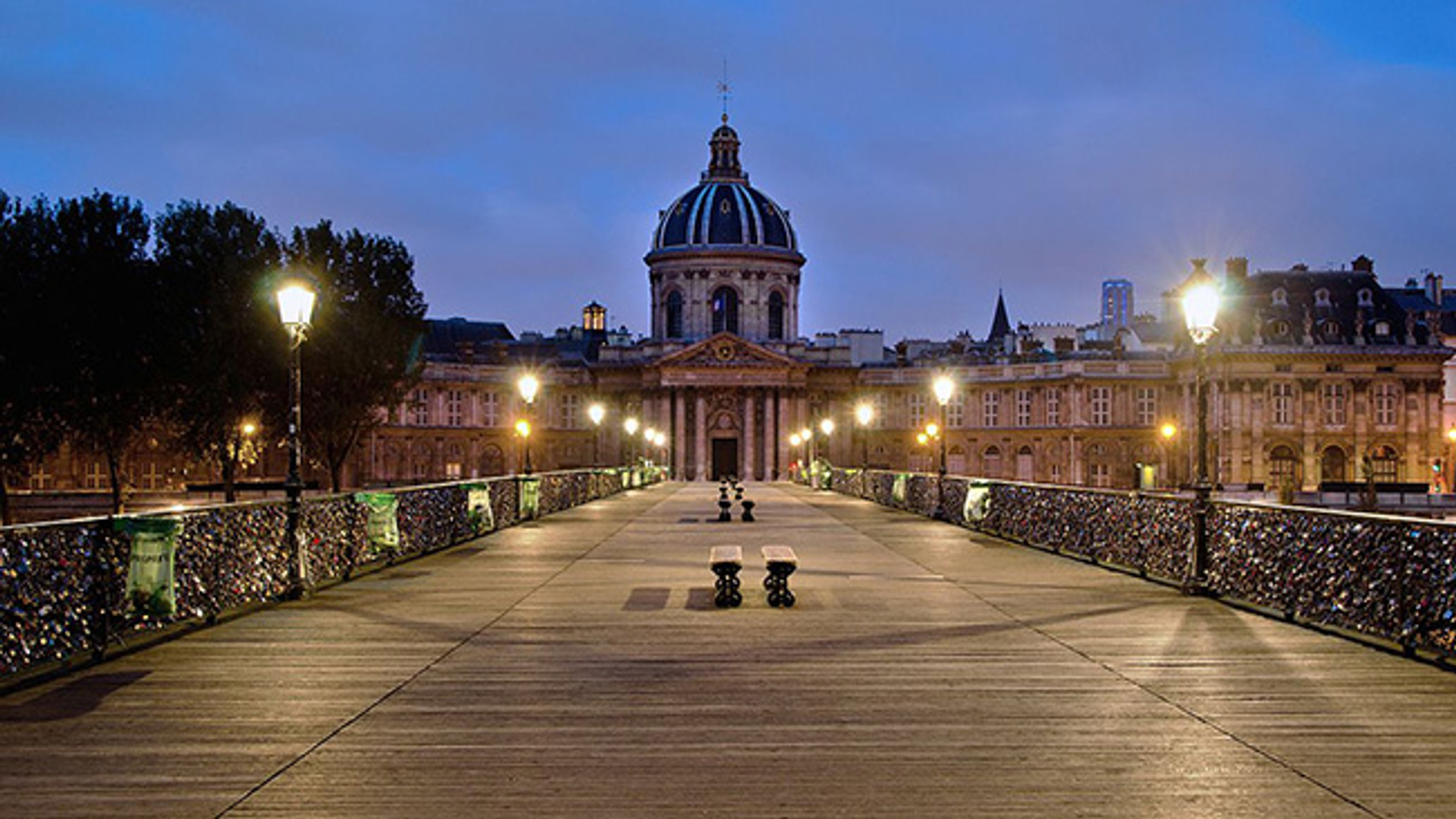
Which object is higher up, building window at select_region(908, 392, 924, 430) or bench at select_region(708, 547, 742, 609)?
building window at select_region(908, 392, 924, 430)

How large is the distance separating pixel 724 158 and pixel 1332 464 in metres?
53.7

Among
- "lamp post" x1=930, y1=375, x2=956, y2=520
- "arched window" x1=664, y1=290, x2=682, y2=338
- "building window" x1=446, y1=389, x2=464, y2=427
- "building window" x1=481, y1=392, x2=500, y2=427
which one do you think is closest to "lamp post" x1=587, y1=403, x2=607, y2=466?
"building window" x1=481, y1=392, x2=500, y2=427

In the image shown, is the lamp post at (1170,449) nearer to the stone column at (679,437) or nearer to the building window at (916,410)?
the building window at (916,410)

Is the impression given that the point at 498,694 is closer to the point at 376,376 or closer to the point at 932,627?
the point at 932,627

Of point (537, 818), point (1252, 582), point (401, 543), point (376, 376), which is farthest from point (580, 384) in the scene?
point (537, 818)

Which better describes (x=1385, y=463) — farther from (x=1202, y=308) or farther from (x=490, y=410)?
(x=1202, y=308)

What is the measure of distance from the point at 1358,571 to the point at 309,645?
34.5 ft

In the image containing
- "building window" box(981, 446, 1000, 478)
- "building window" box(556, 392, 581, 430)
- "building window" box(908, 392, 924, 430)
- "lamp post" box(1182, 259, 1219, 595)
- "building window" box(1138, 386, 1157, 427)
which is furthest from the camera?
"building window" box(556, 392, 581, 430)

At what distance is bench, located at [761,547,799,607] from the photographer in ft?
53.6

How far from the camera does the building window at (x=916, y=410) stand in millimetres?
106188

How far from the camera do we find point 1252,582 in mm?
16484

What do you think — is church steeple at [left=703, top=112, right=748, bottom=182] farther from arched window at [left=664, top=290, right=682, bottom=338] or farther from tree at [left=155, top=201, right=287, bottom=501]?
tree at [left=155, top=201, right=287, bottom=501]

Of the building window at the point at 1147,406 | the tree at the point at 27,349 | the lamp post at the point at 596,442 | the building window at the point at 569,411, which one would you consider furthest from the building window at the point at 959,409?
the tree at the point at 27,349

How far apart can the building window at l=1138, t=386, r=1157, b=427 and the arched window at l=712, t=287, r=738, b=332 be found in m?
31.4
